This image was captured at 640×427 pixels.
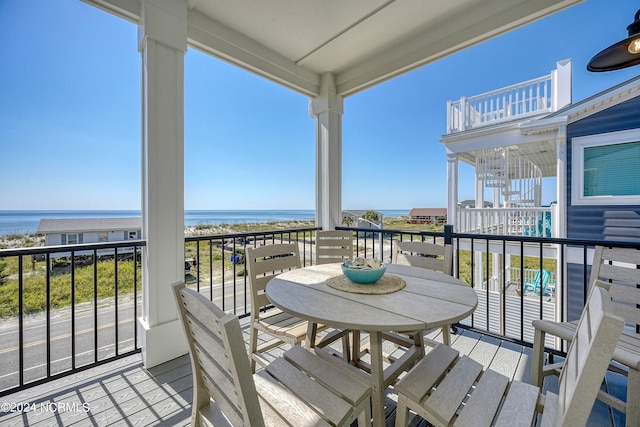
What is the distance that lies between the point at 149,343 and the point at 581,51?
8.83 metres

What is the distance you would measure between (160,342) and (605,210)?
6118 millimetres

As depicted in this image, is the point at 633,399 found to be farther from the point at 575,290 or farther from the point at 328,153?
the point at 575,290

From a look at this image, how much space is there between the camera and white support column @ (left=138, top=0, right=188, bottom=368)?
203 cm

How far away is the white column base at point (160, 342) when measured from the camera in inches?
78.8

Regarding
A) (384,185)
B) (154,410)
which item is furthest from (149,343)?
(384,185)

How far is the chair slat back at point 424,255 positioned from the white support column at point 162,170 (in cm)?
184

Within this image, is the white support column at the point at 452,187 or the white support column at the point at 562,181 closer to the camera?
the white support column at the point at 562,181

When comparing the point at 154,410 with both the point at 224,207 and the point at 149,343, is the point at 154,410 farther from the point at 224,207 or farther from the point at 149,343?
the point at 224,207

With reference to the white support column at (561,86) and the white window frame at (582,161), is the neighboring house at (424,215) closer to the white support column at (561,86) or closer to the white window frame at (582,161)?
the white support column at (561,86)

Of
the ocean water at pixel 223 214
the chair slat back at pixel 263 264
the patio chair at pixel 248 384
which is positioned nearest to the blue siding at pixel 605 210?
the chair slat back at pixel 263 264

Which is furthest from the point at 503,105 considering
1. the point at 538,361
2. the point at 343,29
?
the point at 538,361

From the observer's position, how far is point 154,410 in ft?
5.16

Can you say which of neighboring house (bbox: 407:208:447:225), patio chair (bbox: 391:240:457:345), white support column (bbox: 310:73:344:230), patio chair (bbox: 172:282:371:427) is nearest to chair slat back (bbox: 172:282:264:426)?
patio chair (bbox: 172:282:371:427)

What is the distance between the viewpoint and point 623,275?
4.98 ft
